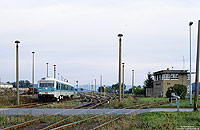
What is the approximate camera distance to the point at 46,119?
1490cm

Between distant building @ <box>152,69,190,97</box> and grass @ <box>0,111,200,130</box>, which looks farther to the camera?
distant building @ <box>152,69,190,97</box>

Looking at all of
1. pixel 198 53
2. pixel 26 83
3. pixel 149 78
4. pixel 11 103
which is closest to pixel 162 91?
pixel 149 78

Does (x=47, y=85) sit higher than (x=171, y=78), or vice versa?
(x=171, y=78)

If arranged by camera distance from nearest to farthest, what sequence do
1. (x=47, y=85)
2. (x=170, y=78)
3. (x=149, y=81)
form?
1. (x=47, y=85)
2. (x=170, y=78)
3. (x=149, y=81)

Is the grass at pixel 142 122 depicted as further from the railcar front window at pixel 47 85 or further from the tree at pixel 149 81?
the tree at pixel 149 81

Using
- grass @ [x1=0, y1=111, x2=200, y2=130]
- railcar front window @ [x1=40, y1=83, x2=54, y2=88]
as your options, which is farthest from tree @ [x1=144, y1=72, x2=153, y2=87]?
grass @ [x1=0, y1=111, x2=200, y2=130]

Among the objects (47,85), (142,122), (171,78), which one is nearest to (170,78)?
(171,78)

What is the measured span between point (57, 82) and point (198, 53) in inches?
771

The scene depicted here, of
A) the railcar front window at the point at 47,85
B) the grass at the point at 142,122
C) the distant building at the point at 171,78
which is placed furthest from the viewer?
the distant building at the point at 171,78

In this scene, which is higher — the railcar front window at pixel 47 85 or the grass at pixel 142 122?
the railcar front window at pixel 47 85

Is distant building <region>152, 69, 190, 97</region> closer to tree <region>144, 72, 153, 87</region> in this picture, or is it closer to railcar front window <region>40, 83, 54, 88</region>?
tree <region>144, 72, 153, 87</region>

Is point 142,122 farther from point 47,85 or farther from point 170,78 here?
point 170,78

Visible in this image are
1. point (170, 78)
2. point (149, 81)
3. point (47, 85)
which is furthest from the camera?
point (149, 81)

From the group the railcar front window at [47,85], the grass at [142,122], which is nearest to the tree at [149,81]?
the railcar front window at [47,85]
